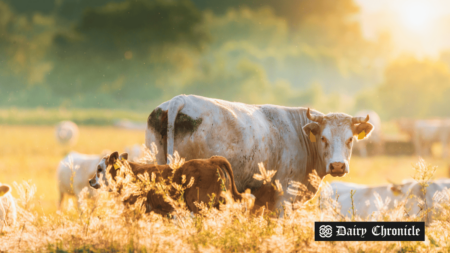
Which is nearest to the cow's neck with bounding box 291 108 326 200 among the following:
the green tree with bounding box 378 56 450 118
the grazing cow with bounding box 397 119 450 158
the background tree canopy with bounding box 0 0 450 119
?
the grazing cow with bounding box 397 119 450 158

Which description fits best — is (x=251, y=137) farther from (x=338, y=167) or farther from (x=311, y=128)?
(x=338, y=167)

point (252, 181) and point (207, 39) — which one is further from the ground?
point (207, 39)

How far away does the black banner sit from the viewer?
3.76 meters

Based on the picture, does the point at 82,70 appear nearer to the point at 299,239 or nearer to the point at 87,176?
the point at 87,176

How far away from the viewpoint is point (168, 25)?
77562 millimetres

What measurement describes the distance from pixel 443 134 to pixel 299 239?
3030cm

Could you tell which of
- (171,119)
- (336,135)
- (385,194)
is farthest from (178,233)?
(385,194)

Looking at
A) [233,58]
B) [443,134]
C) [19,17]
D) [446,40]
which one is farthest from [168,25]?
[446,40]

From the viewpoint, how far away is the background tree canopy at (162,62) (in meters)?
71.1

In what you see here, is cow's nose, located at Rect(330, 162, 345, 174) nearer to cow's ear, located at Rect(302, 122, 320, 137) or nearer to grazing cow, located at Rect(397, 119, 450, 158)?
cow's ear, located at Rect(302, 122, 320, 137)

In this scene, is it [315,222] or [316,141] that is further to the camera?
[316,141]

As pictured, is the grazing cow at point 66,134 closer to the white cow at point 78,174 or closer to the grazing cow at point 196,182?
the white cow at point 78,174

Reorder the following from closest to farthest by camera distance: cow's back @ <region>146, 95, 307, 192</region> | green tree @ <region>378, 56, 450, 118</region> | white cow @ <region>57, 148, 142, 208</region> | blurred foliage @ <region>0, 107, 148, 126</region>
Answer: cow's back @ <region>146, 95, 307, 192</region>, white cow @ <region>57, 148, 142, 208</region>, blurred foliage @ <region>0, 107, 148, 126</region>, green tree @ <region>378, 56, 450, 118</region>

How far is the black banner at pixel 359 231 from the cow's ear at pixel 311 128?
200 centimetres
